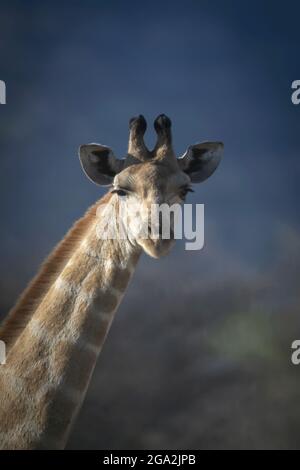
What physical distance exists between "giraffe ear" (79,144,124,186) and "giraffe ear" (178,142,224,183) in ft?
2.69

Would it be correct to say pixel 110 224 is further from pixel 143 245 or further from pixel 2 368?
pixel 2 368

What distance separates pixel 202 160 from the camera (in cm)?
570

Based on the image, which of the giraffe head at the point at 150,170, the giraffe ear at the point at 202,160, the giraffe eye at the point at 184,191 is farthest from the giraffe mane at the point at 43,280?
the giraffe ear at the point at 202,160

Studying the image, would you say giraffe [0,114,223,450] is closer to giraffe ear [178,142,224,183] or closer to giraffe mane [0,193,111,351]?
giraffe mane [0,193,111,351]

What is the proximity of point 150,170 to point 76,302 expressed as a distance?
1.37 meters

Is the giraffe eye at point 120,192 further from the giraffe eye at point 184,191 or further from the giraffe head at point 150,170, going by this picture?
the giraffe eye at point 184,191

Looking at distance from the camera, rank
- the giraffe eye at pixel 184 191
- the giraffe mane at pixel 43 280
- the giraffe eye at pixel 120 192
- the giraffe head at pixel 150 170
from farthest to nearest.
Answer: the giraffe eye at pixel 184 191, the giraffe eye at pixel 120 192, the giraffe mane at pixel 43 280, the giraffe head at pixel 150 170

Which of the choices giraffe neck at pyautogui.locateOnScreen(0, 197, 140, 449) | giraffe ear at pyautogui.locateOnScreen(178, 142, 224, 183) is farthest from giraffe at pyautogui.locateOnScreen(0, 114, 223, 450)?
giraffe ear at pyautogui.locateOnScreen(178, 142, 224, 183)

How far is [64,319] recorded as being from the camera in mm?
4406

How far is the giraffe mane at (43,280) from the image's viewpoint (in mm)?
4680

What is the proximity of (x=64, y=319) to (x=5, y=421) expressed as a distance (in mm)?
917

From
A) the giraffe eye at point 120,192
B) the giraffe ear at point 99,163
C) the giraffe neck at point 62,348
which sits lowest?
the giraffe neck at point 62,348

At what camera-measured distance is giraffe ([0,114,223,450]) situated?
4.11 m
